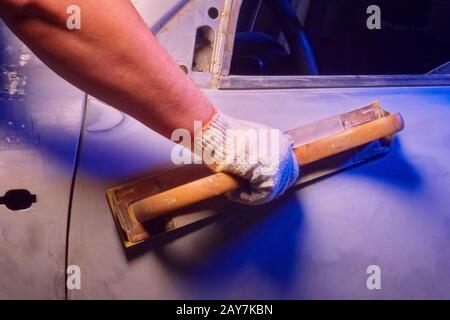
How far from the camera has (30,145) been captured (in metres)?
0.56

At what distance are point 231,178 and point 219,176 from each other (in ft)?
0.06

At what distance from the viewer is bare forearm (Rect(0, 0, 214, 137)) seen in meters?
0.42

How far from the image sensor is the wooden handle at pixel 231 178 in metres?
0.51

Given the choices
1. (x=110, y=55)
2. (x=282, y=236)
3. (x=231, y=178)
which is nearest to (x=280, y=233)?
(x=282, y=236)

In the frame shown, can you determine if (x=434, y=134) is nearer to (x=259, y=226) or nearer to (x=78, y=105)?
(x=259, y=226)

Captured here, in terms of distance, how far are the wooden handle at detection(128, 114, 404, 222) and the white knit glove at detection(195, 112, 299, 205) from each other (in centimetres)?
2

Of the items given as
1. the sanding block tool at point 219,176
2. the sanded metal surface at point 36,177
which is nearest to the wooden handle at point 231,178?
the sanding block tool at point 219,176

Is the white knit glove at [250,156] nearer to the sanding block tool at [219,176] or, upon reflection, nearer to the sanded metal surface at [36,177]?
the sanding block tool at [219,176]

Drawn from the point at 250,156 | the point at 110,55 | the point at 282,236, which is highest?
the point at 110,55

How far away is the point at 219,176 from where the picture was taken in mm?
525

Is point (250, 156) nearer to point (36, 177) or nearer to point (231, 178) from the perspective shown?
point (231, 178)

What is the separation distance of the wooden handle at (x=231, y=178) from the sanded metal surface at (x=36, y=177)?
12 cm

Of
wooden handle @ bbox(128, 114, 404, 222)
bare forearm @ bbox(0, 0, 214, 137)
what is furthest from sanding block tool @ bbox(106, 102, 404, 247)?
bare forearm @ bbox(0, 0, 214, 137)

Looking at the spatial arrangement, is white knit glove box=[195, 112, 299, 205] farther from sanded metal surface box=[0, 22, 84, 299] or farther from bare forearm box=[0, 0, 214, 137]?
sanded metal surface box=[0, 22, 84, 299]
